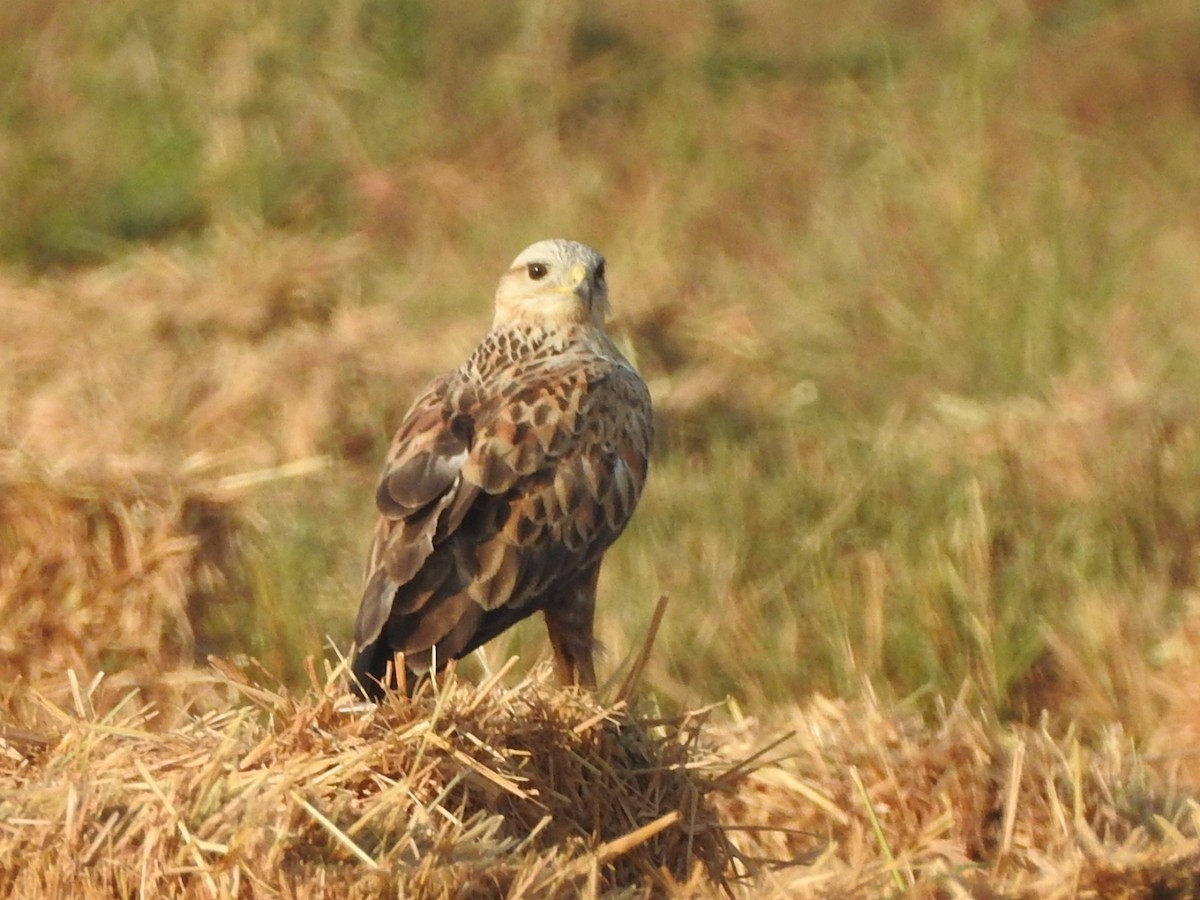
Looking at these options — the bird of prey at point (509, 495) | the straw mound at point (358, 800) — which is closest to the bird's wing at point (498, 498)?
the bird of prey at point (509, 495)

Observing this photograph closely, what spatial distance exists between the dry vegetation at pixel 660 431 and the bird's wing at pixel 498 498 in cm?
37

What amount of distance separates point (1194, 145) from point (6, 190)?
5.54 meters

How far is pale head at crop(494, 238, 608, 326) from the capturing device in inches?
242

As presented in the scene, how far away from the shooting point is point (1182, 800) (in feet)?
16.1

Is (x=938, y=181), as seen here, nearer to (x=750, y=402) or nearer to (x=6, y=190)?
(x=750, y=402)

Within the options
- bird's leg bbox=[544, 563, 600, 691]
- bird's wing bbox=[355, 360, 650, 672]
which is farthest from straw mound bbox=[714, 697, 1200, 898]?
bird's wing bbox=[355, 360, 650, 672]

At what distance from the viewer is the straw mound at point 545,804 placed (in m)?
3.46

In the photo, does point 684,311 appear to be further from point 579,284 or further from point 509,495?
point 509,495

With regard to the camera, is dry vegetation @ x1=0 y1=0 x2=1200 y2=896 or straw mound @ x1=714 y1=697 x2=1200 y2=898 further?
straw mound @ x1=714 y1=697 x2=1200 y2=898

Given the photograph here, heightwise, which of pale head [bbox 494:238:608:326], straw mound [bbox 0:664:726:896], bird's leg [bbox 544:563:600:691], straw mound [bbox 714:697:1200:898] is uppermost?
pale head [bbox 494:238:608:326]

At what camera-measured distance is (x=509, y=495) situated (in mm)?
5457

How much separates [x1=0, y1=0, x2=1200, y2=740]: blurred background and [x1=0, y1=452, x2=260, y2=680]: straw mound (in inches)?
0.4

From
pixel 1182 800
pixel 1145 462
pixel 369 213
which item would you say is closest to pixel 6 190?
pixel 369 213

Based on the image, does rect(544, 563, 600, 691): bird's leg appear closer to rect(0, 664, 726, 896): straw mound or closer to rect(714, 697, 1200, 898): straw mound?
rect(714, 697, 1200, 898): straw mound
